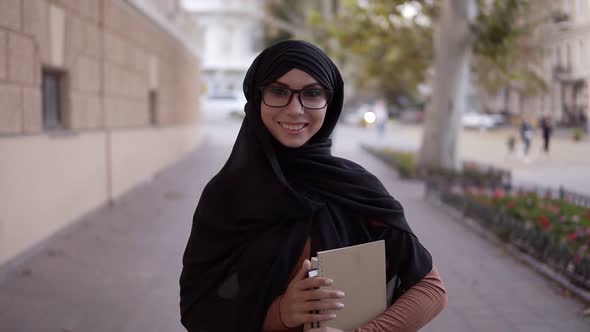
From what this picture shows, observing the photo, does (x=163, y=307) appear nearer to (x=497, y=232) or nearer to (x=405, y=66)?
(x=497, y=232)

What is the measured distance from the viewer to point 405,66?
19484 mm

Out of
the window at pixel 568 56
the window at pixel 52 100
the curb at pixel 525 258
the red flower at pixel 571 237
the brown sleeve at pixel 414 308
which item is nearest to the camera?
the brown sleeve at pixel 414 308

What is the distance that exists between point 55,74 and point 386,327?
8.05 m

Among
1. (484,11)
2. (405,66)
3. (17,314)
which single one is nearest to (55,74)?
(17,314)

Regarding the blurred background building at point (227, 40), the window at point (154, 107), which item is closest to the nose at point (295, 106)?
the window at point (154, 107)

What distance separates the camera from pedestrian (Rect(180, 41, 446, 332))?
1.98 metres

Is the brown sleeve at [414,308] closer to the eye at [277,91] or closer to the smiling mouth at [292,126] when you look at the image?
the smiling mouth at [292,126]

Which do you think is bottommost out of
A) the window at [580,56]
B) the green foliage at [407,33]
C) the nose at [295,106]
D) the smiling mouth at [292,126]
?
the smiling mouth at [292,126]

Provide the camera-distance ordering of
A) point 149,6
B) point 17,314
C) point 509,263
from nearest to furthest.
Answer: point 17,314 < point 509,263 < point 149,6

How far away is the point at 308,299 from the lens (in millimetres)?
1838

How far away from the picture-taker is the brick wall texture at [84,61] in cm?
695

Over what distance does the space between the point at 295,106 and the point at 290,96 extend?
39mm

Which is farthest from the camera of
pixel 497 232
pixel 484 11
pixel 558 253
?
pixel 484 11

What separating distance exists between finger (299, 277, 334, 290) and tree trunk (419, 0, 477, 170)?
45.6 feet
